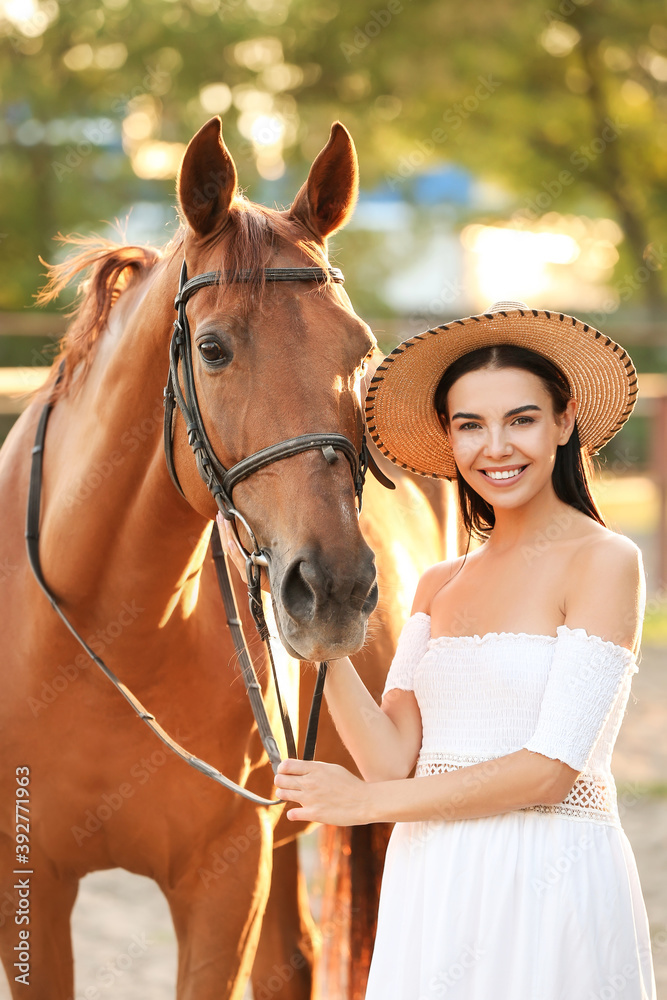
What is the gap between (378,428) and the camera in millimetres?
1910

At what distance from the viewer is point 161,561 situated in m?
1.96

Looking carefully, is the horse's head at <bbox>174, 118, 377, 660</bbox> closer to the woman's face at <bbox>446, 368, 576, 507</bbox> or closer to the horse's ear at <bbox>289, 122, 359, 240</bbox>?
the horse's ear at <bbox>289, 122, 359, 240</bbox>

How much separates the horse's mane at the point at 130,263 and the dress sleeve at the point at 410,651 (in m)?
0.66

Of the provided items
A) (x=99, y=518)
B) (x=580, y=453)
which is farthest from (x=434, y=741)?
(x=99, y=518)

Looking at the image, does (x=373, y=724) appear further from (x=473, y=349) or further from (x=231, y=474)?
(x=473, y=349)

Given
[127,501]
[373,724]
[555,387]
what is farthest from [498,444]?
[127,501]

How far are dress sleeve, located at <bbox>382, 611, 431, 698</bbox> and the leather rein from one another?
0.53ft

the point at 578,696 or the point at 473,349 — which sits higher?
the point at 473,349

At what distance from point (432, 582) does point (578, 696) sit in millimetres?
442

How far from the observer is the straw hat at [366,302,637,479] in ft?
5.60

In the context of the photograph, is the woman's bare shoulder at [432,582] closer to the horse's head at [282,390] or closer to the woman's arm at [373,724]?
the woman's arm at [373,724]

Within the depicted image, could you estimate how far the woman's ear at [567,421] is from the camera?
174 cm

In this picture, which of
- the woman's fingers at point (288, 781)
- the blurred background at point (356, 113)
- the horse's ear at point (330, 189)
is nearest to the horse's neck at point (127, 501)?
the horse's ear at point (330, 189)

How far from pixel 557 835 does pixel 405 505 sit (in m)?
1.75
